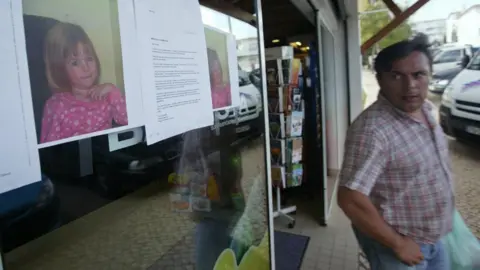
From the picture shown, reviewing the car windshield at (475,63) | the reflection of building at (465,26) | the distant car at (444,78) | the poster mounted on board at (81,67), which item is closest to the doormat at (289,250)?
the poster mounted on board at (81,67)

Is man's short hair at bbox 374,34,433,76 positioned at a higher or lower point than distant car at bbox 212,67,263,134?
higher

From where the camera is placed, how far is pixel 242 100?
1.58 meters

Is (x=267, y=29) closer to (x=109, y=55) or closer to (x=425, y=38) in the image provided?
(x=425, y=38)

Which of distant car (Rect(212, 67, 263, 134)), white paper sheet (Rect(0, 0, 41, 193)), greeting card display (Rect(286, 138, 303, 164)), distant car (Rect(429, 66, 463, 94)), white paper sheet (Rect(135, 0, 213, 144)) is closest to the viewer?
white paper sheet (Rect(0, 0, 41, 193))

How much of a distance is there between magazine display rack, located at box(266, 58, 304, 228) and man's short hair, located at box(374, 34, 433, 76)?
187cm

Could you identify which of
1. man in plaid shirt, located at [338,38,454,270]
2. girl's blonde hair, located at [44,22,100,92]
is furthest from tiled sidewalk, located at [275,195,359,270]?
girl's blonde hair, located at [44,22,100,92]

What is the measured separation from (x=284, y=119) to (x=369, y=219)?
2157 mm

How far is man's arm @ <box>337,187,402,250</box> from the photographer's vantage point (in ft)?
3.54

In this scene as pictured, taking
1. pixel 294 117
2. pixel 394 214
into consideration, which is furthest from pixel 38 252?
pixel 294 117

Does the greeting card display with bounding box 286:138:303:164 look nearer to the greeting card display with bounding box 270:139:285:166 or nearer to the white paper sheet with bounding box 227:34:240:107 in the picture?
the greeting card display with bounding box 270:139:285:166

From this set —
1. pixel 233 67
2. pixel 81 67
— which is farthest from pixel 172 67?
pixel 233 67

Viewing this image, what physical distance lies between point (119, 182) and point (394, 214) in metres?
0.95

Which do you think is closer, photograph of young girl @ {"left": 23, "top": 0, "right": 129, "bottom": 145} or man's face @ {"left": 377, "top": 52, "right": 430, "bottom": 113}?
photograph of young girl @ {"left": 23, "top": 0, "right": 129, "bottom": 145}

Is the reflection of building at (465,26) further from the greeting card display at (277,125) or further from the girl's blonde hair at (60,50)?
the girl's blonde hair at (60,50)
